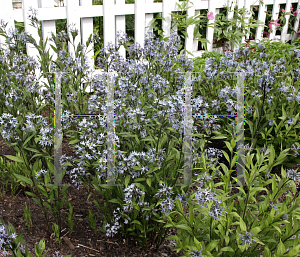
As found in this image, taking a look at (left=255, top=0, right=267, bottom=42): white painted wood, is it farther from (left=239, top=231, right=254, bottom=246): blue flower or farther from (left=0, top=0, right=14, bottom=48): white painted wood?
(left=239, top=231, right=254, bottom=246): blue flower

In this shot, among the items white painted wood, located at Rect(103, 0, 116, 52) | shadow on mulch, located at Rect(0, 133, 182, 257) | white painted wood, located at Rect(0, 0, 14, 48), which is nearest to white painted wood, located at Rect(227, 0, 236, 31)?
white painted wood, located at Rect(103, 0, 116, 52)

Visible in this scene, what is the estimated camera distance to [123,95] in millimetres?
2488

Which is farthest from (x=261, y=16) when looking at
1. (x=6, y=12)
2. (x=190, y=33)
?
(x=6, y=12)

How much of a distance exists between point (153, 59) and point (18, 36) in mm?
1507

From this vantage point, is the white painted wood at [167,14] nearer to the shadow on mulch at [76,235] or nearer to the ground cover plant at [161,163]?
the ground cover plant at [161,163]

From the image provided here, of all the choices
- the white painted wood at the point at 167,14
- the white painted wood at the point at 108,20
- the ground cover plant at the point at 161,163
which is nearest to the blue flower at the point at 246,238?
the ground cover plant at the point at 161,163

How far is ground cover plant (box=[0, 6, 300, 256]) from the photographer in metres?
1.80

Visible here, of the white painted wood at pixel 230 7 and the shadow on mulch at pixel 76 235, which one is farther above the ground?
the white painted wood at pixel 230 7

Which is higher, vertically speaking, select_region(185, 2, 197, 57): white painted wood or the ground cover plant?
select_region(185, 2, 197, 57): white painted wood

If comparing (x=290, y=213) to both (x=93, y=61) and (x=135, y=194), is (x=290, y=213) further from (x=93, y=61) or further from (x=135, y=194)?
(x=93, y=61)

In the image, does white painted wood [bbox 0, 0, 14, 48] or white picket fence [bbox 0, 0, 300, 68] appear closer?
white painted wood [bbox 0, 0, 14, 48]

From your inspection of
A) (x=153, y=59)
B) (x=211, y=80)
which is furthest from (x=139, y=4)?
(x=211, y=80)

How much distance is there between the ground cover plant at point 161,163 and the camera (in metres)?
1.80

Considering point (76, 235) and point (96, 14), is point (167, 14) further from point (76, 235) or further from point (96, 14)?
point (76, 235)
